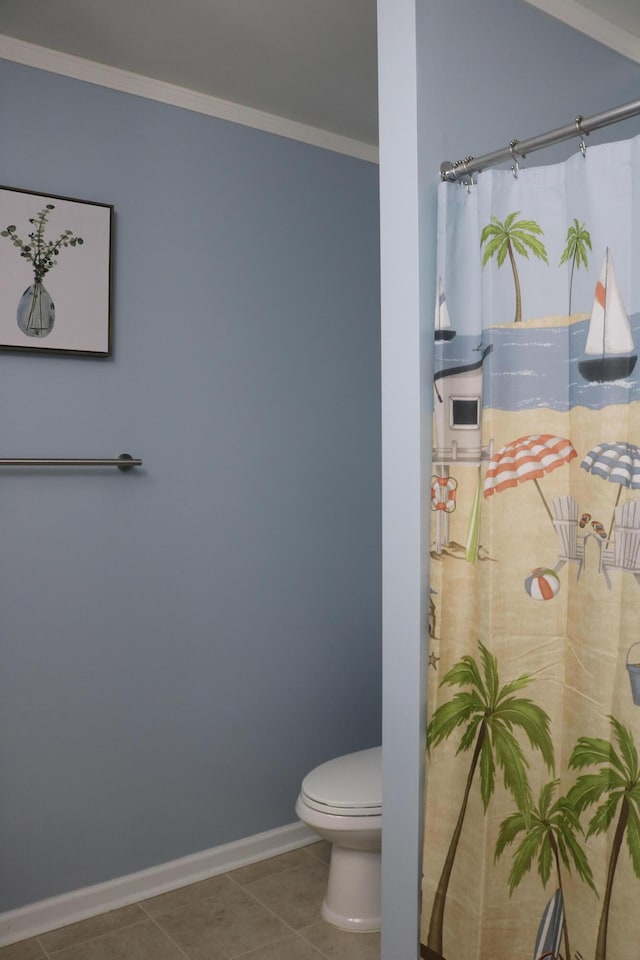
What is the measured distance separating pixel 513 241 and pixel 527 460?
1.48 feet

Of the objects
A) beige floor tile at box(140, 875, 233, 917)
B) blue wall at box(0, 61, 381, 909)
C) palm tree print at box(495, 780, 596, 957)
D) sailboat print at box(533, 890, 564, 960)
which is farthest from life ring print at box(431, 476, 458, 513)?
beige floor tile at box(140, 875, 233, 917)

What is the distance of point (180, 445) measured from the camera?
A: 8.52 ft

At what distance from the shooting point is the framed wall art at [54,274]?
2.27 m

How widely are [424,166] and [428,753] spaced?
4.18ft

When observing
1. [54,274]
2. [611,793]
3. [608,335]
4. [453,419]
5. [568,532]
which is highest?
[54,274]

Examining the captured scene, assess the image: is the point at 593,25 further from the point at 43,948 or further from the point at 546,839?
the point at 43,948

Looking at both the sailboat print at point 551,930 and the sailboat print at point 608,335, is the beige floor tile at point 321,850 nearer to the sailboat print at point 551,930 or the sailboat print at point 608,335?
the sailboat print at point 551,930

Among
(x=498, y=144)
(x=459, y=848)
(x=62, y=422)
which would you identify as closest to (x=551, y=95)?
(x=498, y=144)

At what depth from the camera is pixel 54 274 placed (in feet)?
7.65

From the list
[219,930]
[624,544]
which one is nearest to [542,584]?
[624,544]

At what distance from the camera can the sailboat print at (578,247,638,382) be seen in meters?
1.46

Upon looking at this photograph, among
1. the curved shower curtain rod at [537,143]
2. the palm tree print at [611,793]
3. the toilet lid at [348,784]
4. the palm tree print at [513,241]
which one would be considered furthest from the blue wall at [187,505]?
the palm tree print at [611,793]

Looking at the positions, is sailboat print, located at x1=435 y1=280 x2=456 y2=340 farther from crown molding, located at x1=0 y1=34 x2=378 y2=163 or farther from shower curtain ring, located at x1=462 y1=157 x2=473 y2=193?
crown molding, located at x1=0 y1=34 x2=378 y2=163

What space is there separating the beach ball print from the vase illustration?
1530 mm
